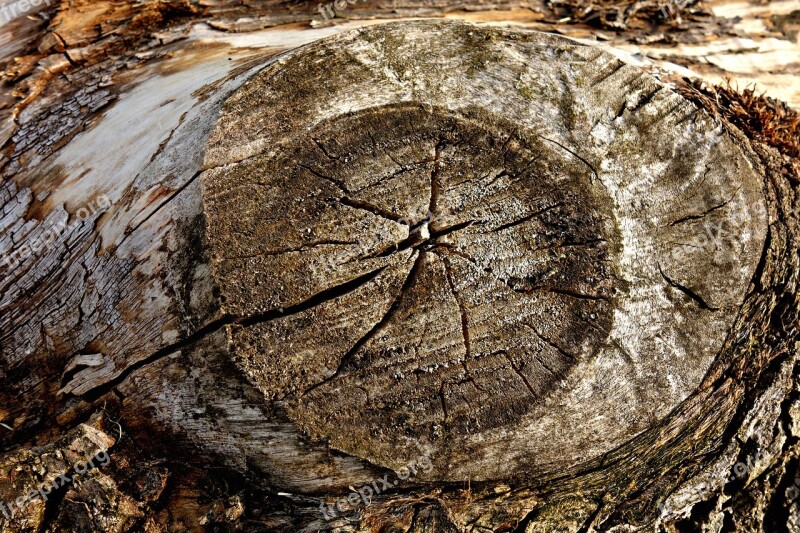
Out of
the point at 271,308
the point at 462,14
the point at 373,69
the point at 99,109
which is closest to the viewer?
the point at 271,308

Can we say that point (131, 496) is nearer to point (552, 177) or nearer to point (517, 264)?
point (517, 264)

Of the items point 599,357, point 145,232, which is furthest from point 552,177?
point 145,232

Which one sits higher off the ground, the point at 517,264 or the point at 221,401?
the point at 517,264

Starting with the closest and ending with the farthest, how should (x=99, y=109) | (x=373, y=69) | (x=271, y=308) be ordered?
(x=271, y=308) → (x=373, y=69) → (x=99, y=109)

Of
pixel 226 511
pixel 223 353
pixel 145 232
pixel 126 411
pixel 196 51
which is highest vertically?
pixel 196 51

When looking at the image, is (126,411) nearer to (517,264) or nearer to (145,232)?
(145,232)

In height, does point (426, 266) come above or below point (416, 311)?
above

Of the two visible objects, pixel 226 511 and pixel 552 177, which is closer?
pixel 552 177
